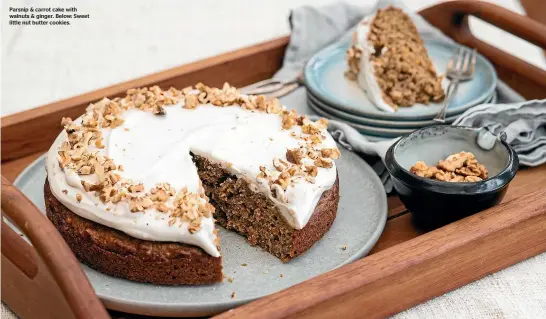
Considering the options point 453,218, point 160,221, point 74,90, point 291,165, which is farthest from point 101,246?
point 74,90

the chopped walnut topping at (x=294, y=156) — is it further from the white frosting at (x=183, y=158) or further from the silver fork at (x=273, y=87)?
the silver fork at (x=273, y=87)

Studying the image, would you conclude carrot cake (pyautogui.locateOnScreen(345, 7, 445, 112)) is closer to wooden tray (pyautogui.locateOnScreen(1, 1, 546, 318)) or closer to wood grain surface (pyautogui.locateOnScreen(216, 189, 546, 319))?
wooden tray (pyautogui.locateOnScreen(1, 1, 546, 318))

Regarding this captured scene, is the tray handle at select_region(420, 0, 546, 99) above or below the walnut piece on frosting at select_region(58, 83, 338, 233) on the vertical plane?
below

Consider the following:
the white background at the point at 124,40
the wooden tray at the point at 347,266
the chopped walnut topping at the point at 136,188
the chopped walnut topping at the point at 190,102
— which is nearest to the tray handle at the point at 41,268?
the wooden tray at the point at 347,266

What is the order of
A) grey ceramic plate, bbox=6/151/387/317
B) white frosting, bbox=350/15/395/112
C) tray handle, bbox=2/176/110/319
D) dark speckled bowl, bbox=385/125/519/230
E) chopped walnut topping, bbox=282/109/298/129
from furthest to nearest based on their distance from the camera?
white frosting, bbox=350/15/395/112, chopped walnut topping, bbox=282/109/298/129, dark speckled bowl, bbox=385/125/519/230, grey ceramic plate, bbox=6/151/387/317, tray handle, bbox=2/176/110/319

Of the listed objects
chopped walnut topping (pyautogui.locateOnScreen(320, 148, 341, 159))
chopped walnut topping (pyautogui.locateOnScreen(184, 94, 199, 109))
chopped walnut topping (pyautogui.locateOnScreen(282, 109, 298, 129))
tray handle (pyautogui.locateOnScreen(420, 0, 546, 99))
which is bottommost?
tray handle (pyautogui.locateOnScreen(420, 0, 546, 99))

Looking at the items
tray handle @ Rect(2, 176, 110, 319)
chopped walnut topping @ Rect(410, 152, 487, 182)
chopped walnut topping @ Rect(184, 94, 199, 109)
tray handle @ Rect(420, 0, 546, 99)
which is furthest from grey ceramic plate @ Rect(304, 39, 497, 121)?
tray handle @ Rect(2, 176, 110, 319)
